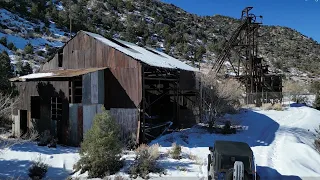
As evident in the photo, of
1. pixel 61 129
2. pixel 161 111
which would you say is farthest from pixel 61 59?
pixel 161 111

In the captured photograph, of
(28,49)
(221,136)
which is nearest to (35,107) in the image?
(221,136)

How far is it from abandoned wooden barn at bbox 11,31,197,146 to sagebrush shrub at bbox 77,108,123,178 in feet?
14.3

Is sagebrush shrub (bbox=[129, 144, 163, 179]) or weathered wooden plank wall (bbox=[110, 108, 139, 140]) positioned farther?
weathered wooden plank wall (bbox=[110, 108, 139, 140])

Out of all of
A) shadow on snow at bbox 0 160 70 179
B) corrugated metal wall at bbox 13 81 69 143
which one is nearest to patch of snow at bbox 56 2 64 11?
corrugated metal wall at bbox 13 81 69 143

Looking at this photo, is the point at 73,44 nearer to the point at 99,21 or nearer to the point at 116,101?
the point at 116,101

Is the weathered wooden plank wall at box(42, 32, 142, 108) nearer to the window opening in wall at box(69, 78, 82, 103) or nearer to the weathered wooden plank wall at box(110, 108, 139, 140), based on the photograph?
the weathered wooden plank wall at box(110, 108, 139, 140)

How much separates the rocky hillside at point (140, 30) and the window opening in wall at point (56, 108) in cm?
1858

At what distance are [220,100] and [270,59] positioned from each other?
52.7m

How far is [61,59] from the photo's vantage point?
78.0ft

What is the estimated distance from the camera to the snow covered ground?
13.7 meters

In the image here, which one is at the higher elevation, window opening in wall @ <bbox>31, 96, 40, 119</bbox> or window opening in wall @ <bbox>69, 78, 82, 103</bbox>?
window opening in wall @ <bbox>69, 78, 82, 103</bbox>

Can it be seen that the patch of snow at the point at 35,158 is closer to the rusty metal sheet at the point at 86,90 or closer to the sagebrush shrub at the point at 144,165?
the rusty metal sheet at the point at 86,90

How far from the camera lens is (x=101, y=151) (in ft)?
44.1

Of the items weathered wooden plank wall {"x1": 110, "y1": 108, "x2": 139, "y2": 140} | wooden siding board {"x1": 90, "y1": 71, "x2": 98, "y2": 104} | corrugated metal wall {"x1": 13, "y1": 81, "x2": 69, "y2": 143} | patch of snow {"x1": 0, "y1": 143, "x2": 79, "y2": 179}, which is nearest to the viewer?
patch of snow {"x1": 0, "y1": 143, "x2": 79, "y2": 179}
